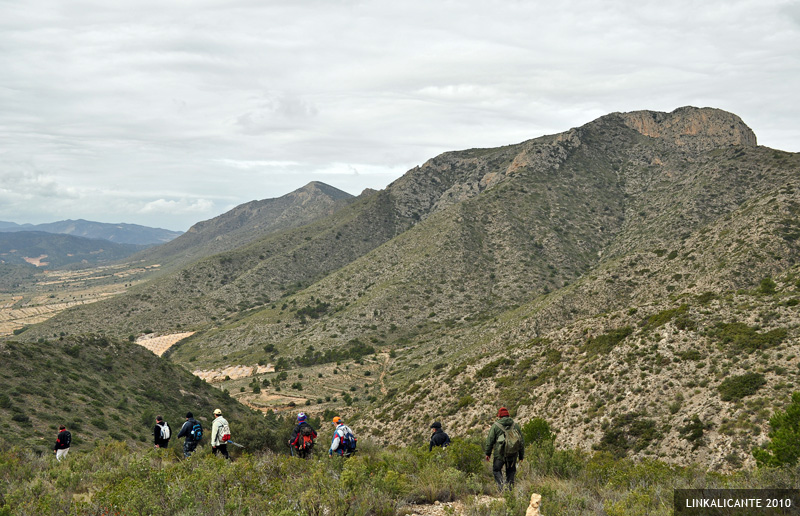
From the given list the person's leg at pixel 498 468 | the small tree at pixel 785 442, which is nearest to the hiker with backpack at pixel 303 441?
the person's leg at pixel 498 468

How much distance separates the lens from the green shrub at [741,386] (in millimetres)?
20250

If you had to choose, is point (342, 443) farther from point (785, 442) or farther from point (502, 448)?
point (785, 442)

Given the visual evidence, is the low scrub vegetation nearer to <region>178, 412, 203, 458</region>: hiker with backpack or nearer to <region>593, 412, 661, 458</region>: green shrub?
<region>178, 412, 203, 458</region>: hiker with backpack

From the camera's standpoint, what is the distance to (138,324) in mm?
93938

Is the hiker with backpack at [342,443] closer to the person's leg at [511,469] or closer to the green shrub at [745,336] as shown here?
the person's leg at [511,469]

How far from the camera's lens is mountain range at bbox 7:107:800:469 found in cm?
2372

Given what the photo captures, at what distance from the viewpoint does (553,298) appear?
174ft

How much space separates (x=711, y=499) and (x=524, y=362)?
1033 inches

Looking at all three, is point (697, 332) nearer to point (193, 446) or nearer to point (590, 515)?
point (590, 515)

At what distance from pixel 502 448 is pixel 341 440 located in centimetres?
460

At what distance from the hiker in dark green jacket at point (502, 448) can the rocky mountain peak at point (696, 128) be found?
124 meters

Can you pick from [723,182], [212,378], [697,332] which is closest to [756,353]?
[697,332]

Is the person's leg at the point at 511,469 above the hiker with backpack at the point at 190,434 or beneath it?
above

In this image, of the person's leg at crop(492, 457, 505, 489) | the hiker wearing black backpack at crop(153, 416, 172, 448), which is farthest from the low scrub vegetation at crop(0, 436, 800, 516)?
the hiker wearing black backpack at crop(153, 416, 172, 448)
